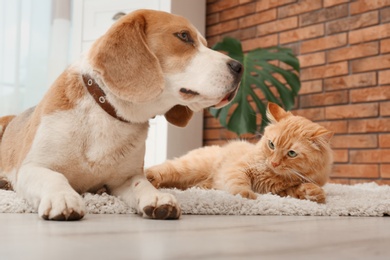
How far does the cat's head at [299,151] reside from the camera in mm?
1830

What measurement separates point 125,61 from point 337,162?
2609 millimetres

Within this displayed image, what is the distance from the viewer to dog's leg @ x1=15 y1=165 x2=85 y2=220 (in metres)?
1.17

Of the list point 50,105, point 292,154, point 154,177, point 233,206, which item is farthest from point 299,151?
point 50,105

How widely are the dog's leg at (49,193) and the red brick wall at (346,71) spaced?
266 centimetres

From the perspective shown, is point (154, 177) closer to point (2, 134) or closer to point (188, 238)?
point (2, 134)

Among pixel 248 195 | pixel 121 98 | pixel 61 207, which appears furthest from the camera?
pixel 248 195

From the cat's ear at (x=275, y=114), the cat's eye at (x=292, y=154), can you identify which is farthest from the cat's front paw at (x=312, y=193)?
the cat's ear at (x=275, y=114)

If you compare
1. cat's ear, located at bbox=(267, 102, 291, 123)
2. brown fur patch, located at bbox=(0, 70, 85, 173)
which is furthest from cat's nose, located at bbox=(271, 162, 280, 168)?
brown fur patch, located at bbox=(0, 70, 85, 173)

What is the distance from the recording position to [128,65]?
147cm

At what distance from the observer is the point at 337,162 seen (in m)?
3.69

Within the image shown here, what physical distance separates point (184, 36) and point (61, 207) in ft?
2.26

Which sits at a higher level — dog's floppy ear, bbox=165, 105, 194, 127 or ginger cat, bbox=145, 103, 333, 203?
dog's floppy ear, bbox=165, 105, 194, 127

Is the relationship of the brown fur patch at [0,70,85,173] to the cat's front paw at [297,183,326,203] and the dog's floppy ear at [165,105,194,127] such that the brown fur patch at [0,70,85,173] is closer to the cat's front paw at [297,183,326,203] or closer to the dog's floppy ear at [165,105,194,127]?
the dog's floppy ear at [165,105,194,127]

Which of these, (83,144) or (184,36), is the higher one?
(184,36)
